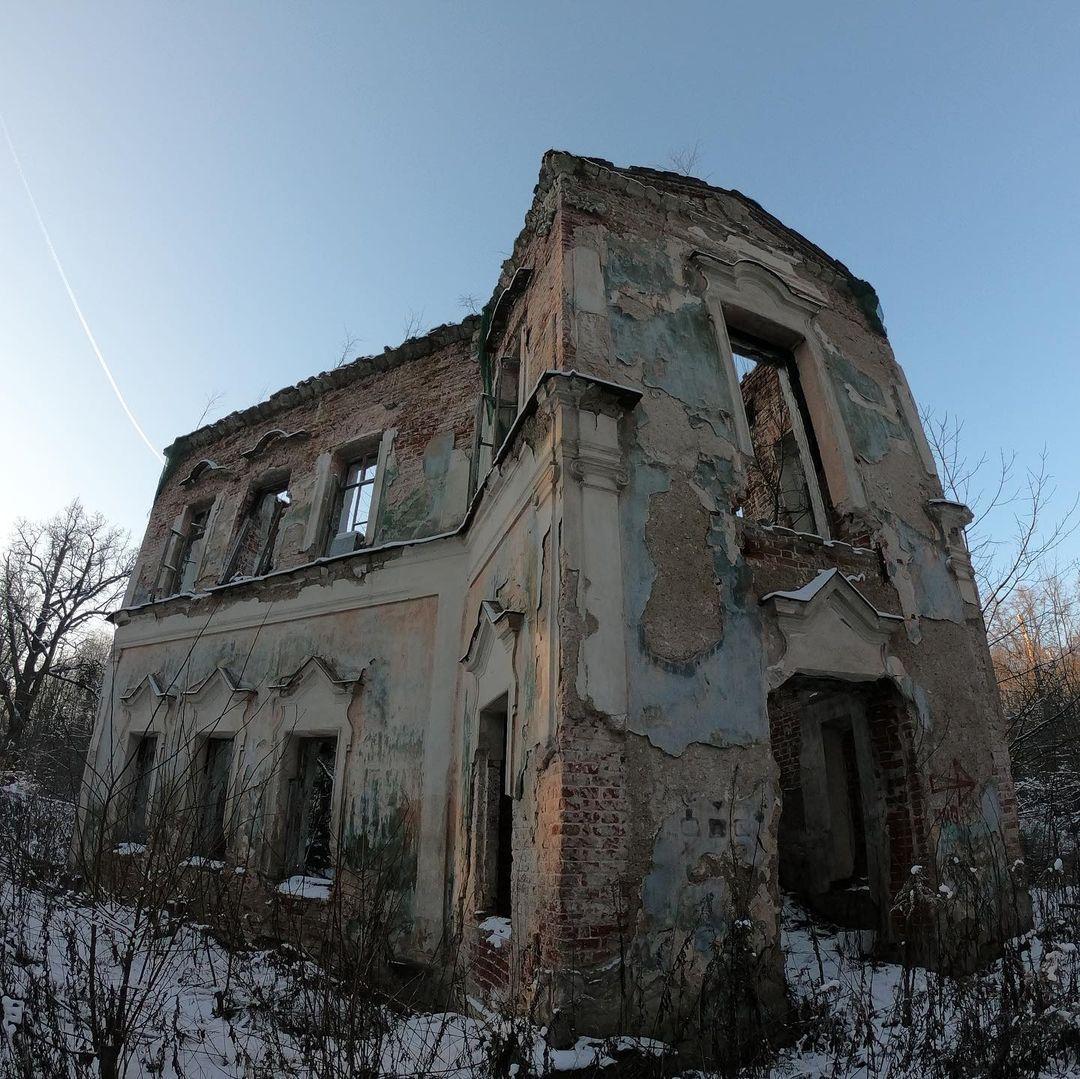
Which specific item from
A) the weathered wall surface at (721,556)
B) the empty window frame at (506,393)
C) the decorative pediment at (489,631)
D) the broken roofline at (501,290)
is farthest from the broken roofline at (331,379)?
the decorative pediment at (489,631)

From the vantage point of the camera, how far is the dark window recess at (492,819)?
19.0ft

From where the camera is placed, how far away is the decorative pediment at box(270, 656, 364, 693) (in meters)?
8.55

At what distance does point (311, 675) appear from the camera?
883 cm

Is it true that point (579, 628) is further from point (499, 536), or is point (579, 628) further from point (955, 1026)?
point (955, 1026)

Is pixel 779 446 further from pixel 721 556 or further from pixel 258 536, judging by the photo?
pixel 258 536

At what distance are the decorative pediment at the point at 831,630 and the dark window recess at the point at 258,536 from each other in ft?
26.8

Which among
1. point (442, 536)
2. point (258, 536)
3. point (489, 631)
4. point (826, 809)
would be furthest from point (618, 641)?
point (258, 536)

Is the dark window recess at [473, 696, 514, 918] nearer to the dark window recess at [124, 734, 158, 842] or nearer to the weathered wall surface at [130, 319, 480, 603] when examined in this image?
the weathered wall surface at [130, 319, 480, 603]

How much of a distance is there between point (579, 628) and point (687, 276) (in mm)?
4400

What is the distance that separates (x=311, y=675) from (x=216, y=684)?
79.2 inches

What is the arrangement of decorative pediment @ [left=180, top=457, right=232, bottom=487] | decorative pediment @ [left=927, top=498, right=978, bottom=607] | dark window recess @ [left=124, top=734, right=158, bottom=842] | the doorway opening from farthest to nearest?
decorative pediment @ [left=180, top=457, right=232, bottom=487] < dark window recess @ [left=124, top=734, right=158, bottom=842] < decorative pediment @ [left=927, top=498, right=978, bottom=607] < the doorway opening

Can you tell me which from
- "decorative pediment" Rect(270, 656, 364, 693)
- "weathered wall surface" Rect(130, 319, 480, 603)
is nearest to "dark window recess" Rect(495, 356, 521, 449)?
"weathered wall surface" Rect(130, 319, 480, 603)

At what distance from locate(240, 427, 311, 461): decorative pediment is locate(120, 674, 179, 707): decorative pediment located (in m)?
4.04

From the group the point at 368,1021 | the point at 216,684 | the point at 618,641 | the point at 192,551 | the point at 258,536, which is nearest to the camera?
the point at 368,1021
